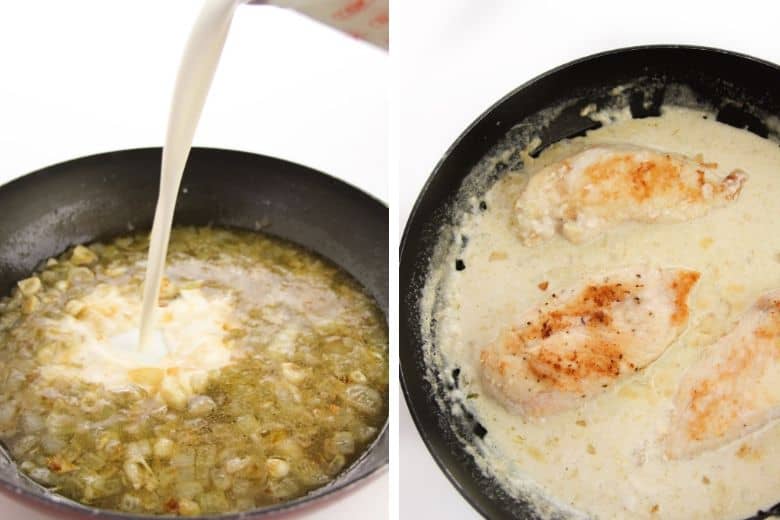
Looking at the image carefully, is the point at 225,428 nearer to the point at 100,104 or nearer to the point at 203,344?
the point at 203,344

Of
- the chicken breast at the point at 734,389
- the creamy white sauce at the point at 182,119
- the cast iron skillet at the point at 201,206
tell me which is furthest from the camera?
the cast iron skillet at the point at 201,206

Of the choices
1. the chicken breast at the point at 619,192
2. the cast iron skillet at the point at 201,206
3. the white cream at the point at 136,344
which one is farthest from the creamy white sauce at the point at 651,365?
the white cream at the point at 136,344

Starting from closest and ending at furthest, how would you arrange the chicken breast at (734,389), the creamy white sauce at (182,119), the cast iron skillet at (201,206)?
the chicken breast at (734,389)
the creamy white sauce at (182,119)
the cast iron skillet at (201,206)

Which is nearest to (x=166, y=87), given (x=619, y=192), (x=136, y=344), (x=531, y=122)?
(x=136, y=344)

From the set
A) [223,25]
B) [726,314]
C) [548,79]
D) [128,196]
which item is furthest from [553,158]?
[128,196]

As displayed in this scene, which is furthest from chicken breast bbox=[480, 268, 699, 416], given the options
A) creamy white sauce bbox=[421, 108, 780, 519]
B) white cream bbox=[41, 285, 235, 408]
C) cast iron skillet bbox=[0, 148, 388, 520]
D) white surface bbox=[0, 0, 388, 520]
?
white surface bbox=[0, 0, 388, 520]

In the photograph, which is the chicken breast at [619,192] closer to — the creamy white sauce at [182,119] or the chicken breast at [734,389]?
the chicken breast at [734,389]
